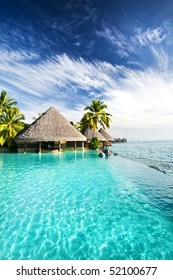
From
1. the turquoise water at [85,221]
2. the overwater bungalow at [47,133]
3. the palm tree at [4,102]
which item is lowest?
the turquoise water at [85,221]

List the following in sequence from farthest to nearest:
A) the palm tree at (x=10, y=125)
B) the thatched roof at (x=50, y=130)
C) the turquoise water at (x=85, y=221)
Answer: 1. the palm tree at (x=10, y=125)
2. the thatched roof at (x=50, y=130)
3. the turquoise water at (x=85, y=221)

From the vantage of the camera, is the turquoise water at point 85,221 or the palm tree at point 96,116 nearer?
the turquoise water at point 85,221

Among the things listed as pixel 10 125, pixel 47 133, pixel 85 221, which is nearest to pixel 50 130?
pixel 47 133

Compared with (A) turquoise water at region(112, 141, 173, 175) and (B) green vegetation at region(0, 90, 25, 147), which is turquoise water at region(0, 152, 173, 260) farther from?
(B) green vegetation at region(0, 90, 25, 147)

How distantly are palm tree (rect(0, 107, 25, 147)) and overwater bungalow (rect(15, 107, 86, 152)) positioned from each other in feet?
5.93

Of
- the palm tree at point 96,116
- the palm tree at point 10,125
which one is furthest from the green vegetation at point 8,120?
the palm tree at point 96,116

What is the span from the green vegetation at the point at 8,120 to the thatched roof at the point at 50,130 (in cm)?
247

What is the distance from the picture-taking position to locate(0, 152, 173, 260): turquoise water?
3574 millimetres

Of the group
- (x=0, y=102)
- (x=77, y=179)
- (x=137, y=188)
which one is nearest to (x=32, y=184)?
(x=77, y=179)

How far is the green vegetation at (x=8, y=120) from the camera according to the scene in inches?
947

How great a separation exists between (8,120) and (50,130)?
6.96 metres

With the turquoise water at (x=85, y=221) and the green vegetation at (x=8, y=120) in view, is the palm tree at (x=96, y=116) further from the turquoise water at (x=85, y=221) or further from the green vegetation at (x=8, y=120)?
the turquoise water at (x=85, y=221)

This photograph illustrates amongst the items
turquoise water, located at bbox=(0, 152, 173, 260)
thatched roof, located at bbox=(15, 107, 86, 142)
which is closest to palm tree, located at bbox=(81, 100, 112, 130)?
thatched roof, located at bbox=(15, 107, 86, 142)

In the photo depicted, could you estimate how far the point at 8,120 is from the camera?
24594 millimetres
